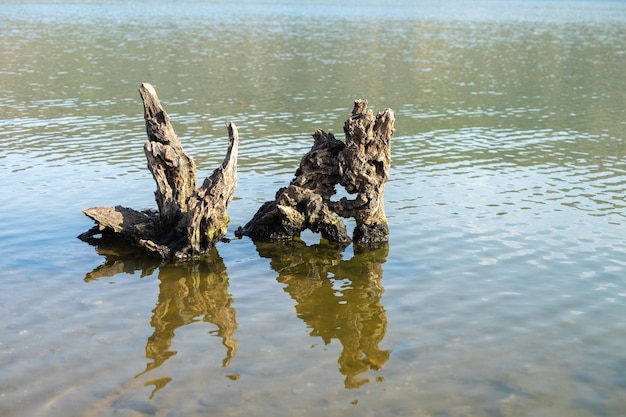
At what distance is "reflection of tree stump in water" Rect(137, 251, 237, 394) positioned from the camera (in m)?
14.8

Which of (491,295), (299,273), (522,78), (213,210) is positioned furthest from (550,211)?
(522,78)

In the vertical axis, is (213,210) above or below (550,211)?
above

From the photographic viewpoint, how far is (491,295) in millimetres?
17453

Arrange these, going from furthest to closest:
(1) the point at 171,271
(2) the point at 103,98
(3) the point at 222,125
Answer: (2) the point at 103,98
(3) the point at 222,125
(1) the point at 171,271

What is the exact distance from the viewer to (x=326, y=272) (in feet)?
62.1

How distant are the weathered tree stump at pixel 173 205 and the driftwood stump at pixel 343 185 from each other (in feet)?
5.19

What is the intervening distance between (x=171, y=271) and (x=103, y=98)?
2691 cm

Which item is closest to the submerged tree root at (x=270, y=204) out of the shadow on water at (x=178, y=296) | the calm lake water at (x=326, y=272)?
the shadow on water at (x=178, y=296)

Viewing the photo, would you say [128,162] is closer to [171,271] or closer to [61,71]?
[171,271]

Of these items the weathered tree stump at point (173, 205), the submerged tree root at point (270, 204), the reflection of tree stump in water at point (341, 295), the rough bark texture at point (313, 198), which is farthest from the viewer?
the rough bark texture at point (313, 198)

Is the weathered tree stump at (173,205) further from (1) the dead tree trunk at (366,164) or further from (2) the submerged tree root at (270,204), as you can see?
(1) the dead tree trunk at (366,164)

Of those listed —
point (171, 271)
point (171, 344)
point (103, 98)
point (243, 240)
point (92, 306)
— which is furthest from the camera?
point (103, 98)

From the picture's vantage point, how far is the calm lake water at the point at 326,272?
1323 cm

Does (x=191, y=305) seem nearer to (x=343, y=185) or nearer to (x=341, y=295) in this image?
(x=341, y=295)
